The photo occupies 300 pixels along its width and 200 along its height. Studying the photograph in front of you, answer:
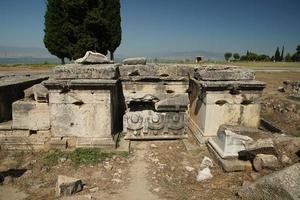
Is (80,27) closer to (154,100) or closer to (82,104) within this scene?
(154,100)

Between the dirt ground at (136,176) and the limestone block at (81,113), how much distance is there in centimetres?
60

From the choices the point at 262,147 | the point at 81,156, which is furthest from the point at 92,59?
the point at 262,147

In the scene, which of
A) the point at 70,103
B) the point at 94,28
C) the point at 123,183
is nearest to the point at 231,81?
the point at 123,183

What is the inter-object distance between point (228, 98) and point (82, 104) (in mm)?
2849

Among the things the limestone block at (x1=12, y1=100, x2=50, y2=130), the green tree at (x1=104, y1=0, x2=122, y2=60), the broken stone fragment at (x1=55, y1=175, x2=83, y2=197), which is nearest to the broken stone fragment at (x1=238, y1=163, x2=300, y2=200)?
the broken stone fragment at (x1=55, y1=175, x2=83, y2=197)

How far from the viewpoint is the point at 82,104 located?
4.98 m

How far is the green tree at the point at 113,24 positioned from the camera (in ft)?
Answer: 74.0

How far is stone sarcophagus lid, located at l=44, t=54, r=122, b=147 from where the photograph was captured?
16.0ft

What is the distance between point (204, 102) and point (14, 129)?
386cm

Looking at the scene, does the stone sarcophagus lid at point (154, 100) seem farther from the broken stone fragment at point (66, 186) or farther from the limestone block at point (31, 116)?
the broken stone fragment at point (66, 186)

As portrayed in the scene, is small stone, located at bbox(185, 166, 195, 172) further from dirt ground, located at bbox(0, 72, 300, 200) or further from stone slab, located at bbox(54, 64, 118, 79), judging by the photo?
stone slab, located at bbox(54, 64, 118, 79)

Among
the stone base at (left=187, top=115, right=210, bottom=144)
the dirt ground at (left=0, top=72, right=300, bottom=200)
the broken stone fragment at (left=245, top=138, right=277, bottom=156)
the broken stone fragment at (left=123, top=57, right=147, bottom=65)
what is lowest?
the dirt ground at (left=0, top=72, right=300, bottom=200)

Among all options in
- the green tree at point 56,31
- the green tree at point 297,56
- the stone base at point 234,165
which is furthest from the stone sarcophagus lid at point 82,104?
the green tree at point 297,56

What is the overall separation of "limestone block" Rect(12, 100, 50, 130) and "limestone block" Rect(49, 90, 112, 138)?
0.28m
